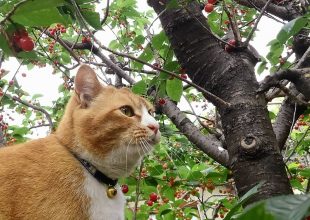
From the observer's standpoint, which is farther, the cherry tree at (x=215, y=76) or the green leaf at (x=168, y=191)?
the green leaf at (x=168, y=191)

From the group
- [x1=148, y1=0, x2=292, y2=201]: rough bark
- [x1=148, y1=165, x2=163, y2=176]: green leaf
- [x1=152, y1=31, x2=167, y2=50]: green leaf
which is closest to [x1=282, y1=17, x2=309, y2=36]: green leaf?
[x1=148, y1=0, x2=292, y2=201]: rough bark

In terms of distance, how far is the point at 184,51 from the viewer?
2.17 m

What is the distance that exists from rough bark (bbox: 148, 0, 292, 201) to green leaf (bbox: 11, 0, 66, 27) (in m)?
0.98

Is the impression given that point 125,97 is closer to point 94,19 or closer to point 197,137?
point 197,137

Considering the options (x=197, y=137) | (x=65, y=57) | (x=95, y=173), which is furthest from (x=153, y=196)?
(x=65, y=57)

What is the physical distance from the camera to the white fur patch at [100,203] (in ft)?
6.60

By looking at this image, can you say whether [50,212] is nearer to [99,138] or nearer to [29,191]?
[29,191]

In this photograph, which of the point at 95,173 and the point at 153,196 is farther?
the point at 153,196

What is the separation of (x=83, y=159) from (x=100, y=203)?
256 mm

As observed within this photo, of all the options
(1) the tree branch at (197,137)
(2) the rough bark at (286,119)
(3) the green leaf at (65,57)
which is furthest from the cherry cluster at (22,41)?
(3) the green leaf at (65,57)

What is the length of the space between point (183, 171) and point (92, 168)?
2.88 ft

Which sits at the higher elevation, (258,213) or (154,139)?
(154,139)

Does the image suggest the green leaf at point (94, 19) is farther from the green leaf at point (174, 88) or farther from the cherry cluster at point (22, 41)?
the green leaf at point (174, 88)

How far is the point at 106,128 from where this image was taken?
2264mm
